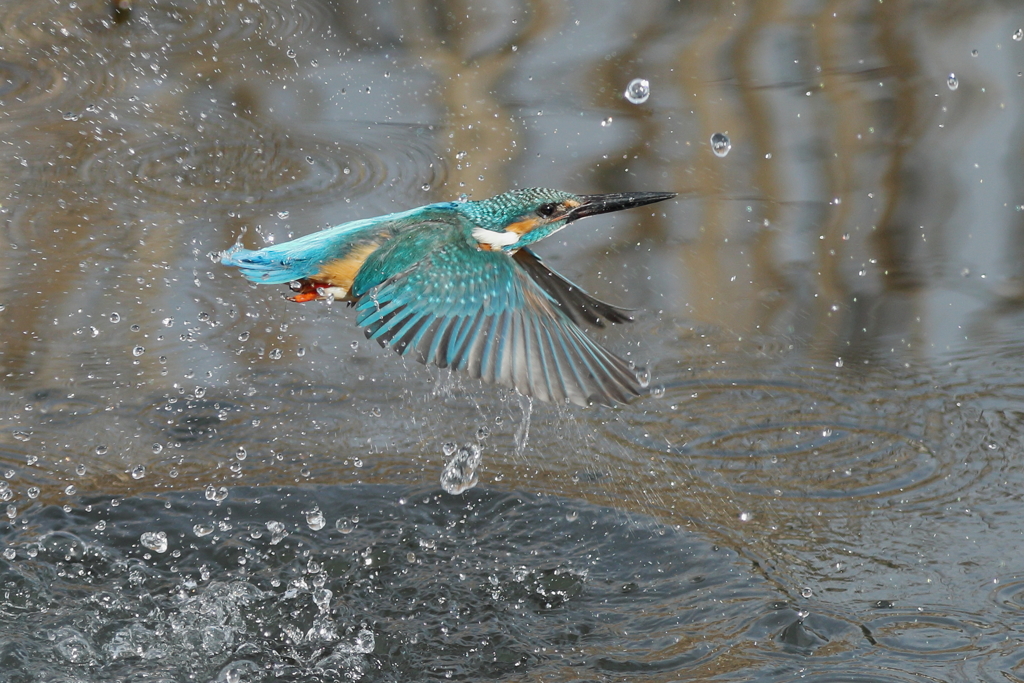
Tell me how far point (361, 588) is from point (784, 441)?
135 centimetres

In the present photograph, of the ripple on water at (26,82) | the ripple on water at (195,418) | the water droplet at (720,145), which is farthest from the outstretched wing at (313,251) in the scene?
the ripple on water at (26,82)

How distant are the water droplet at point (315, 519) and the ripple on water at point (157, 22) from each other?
2.91m

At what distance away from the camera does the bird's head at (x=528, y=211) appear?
276cm

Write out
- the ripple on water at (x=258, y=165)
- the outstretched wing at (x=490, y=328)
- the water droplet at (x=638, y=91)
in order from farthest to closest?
the water droplet at (x=638, y=91), the ripple on water at (x=258, y=165), the outstretched wing at (x=490, y=328)

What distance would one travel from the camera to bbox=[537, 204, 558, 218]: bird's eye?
280cm

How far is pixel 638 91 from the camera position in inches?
189

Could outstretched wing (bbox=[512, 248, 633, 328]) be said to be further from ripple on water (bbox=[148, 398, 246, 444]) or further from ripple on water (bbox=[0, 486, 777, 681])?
ripple on water (bbox=[148, 398, 246, 444])

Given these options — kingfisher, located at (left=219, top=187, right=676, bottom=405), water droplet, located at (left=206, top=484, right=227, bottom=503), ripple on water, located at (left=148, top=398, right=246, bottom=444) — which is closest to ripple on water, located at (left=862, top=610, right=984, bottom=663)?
kingfisher, located at (left=219, top=187, right=676, bottom=405)

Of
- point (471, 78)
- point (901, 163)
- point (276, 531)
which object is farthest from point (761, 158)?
point (276, 531)

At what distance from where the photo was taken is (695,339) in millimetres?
3955

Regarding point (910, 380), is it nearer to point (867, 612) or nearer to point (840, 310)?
point (840, 310)

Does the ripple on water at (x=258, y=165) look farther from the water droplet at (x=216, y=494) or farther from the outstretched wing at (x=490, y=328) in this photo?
the outstretched wing at (x=490, y=328)

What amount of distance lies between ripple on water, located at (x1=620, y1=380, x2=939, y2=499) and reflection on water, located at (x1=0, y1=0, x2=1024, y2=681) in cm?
1

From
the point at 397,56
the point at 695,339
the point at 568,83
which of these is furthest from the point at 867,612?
the point at 397,56
